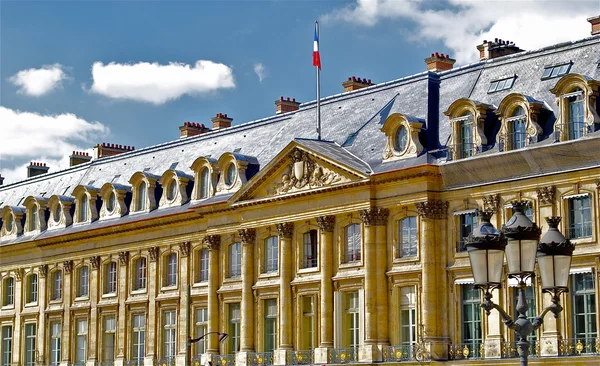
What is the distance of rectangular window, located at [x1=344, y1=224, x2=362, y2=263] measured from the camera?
53.0 meters

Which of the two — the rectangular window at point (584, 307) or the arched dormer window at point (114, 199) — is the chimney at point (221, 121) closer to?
the arched dormer window at point (114, 199)

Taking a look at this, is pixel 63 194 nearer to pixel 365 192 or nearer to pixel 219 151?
pixel 219 151

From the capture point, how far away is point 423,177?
4997cm

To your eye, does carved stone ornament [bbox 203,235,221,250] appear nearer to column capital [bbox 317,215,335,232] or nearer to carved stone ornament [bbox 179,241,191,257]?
carved stone ornament [bbox 179,241,191,257]

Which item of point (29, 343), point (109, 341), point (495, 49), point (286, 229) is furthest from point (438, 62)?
point (29, 343)

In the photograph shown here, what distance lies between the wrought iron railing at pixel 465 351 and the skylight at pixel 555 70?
9.87m

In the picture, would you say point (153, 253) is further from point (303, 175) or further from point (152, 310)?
point (303, 175)

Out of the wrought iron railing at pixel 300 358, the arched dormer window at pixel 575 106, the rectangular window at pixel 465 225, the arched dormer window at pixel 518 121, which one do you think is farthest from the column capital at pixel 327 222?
the arched dormer window at pixel 575 106

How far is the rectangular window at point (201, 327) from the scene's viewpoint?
61.5 meters

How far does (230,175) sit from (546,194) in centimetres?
1853

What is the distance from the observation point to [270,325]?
2253 inches

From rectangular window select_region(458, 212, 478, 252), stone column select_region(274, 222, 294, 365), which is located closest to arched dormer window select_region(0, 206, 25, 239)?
stone column select_region(274, 222, 294, 365)

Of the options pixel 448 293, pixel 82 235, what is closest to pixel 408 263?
pixel 448 293

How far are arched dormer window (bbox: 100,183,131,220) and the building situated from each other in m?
0.13
